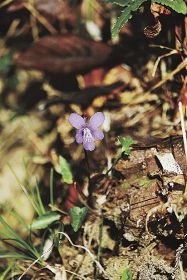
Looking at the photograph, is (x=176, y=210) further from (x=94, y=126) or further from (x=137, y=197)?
(x=94, y=126)

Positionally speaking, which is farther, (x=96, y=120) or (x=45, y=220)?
(x=45, y=220)

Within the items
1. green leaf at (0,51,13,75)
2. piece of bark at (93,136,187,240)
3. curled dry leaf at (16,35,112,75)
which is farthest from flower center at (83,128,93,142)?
green leaf at (0,51,13,75)

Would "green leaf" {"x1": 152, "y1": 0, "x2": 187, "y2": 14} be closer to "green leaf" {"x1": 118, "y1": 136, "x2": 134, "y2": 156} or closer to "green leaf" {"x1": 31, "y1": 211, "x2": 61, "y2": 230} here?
"green leaf" {"x1": 118, "y1": 136, "x2": 134, "y2": 156}

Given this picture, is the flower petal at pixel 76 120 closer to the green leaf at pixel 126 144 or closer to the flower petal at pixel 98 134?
the flower petal at pixel 98 134

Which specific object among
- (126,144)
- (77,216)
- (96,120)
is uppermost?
(96,120)

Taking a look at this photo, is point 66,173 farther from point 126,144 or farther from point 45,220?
point 126,144

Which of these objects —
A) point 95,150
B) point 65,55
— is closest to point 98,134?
point 95,150
